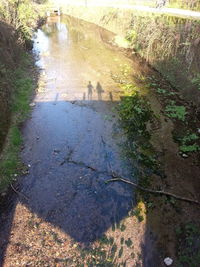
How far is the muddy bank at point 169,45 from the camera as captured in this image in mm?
8148

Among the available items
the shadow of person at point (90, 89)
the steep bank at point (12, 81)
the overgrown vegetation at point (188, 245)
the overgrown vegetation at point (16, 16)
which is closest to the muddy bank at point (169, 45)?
the shadow of person at point (90, 89)

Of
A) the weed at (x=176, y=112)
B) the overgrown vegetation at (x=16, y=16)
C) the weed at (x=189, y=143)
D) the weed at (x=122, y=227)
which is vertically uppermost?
the overgrown vegetation at (x=16, y=16)

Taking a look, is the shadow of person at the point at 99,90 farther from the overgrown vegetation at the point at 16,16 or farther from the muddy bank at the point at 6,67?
the overgrown vegetation at the point at 16,16

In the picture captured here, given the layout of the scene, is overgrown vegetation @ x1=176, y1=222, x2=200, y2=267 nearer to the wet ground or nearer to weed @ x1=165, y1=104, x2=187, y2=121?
the wet ground

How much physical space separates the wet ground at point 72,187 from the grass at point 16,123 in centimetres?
28

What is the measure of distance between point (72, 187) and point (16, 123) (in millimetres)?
3156

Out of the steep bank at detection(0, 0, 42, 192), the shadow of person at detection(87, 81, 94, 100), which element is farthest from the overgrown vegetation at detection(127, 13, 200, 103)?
the steep bank at detection(0, 0, 42, 192)

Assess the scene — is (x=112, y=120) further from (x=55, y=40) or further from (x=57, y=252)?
(x=55, y=40)

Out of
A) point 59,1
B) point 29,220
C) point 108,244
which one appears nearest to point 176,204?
point 108,244

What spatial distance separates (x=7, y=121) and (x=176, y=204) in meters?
5.31

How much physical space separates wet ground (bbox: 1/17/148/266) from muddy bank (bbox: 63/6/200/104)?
8.55ft

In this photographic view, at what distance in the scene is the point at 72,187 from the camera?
5.00 meters

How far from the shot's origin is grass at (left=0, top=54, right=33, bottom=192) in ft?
16.9

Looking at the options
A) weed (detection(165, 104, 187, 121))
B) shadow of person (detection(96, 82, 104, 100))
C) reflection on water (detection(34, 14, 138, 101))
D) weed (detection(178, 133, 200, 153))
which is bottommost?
weed (detection(178, 133, 200, 153))
